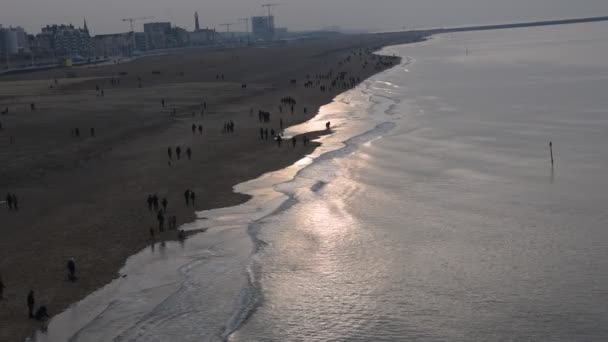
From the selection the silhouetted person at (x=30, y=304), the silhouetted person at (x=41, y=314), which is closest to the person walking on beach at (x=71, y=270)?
the silhouetted person at (x=30, y=304)

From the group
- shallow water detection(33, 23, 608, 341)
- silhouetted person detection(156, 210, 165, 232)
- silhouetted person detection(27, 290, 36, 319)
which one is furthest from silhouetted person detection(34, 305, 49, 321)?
silhouetted person detection(156, 210, 165, 232)

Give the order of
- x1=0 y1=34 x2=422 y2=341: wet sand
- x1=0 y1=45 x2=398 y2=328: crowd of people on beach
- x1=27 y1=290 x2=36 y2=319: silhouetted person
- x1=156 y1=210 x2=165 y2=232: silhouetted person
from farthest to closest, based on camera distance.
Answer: x1=156 y1=210 x2=165 y2=232: silhouetted person, x1=0 y1=34 x2=422 y2=341: wet sand, x1=0 y1=45 x2=398 y2=328: crowd of people on beach, x1=27 y1=290 x2=36 y2=319: silhouetted person

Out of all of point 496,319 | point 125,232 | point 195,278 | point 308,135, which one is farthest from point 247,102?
point 496,319

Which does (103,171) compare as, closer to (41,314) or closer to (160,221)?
(160,221)

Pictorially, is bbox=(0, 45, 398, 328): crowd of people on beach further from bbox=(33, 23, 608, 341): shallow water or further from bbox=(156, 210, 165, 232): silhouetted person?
bbox=(33, 23, 608, 341): shallow water

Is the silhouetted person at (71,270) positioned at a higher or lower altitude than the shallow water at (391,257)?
higher

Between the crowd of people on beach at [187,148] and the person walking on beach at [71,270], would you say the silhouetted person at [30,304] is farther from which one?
the person walking on beach at [71,270]
